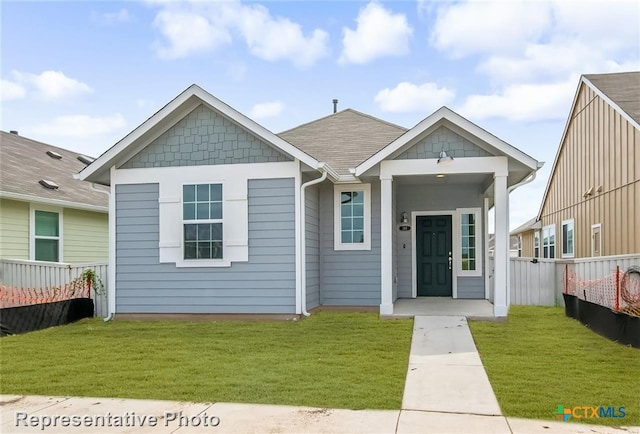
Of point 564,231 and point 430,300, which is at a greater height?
point 564,231

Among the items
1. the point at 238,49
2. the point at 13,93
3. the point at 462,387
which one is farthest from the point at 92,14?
the point at 462,387

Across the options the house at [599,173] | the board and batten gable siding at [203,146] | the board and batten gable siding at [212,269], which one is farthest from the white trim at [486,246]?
the board and batten gable siding at [203,146]

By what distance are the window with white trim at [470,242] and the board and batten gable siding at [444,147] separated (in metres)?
2.56

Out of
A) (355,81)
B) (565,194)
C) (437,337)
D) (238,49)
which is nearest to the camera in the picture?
(437,337)

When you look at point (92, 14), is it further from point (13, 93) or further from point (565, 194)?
point (565, 194)

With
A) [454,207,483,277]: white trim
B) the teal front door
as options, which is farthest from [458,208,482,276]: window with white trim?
the teal front door

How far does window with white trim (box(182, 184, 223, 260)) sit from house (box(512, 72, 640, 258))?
29.9 feet

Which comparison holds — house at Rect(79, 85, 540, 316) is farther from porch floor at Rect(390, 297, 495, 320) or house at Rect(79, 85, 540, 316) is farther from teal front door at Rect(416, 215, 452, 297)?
teal front door at Rect(416, 215, 452, 297)

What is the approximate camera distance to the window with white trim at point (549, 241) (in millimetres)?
21514

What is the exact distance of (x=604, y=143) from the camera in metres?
15.1

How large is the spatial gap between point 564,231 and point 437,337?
13.1 m

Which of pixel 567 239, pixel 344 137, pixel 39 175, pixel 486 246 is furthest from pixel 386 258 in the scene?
pixel 567 239

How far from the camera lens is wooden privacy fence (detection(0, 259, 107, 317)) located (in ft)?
39.2

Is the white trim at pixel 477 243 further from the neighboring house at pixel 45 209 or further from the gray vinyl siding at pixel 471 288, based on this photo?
the neighboring house at pixel 45 209
